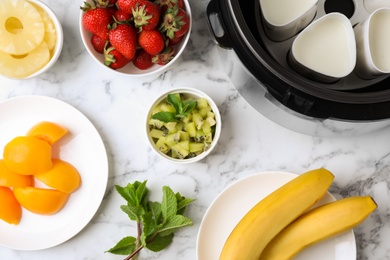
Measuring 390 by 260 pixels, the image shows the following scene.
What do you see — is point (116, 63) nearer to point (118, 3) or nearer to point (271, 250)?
point (118, 3)

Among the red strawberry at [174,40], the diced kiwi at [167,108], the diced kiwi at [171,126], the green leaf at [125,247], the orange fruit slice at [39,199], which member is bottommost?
the green leaf at [125,247]

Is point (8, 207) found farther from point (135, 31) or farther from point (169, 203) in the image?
point (135, 31)

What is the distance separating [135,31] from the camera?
1019mm

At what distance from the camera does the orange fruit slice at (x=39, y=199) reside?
3.47ft

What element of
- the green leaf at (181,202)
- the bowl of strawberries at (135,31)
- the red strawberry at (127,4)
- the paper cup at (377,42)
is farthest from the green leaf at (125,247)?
the paper cup at (377,42)

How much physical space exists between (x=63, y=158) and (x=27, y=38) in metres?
0.25

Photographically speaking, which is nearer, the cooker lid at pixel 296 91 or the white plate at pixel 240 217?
the cooker lid at pixel 296 91

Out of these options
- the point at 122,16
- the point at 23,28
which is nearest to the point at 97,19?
the point at 122,16

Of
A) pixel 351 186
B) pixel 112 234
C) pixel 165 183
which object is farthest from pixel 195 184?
pixel 351 186

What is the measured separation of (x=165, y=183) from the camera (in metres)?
1.11

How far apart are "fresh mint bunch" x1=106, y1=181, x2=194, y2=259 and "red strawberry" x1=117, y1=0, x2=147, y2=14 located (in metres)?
0.33

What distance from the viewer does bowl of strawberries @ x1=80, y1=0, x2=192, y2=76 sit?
100 centimetres

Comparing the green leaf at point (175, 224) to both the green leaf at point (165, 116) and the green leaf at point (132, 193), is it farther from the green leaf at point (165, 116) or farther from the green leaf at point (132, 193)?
the green leaf at point (165, 116)

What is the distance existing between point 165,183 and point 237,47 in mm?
360
